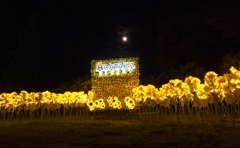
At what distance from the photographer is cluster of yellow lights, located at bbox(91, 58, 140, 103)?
1178cm

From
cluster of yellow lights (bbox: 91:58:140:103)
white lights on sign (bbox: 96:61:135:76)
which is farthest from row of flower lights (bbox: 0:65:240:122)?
white lights on sign (bbox: 96:61:135:76)

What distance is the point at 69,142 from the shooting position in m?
5.57

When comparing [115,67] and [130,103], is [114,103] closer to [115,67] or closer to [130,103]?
[130,103]

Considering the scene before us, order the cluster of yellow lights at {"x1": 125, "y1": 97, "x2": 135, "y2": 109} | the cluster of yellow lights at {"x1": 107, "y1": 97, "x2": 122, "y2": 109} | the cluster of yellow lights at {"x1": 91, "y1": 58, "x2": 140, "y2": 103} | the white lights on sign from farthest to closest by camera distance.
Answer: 1. the white lights on sign
2. the cluster of yellow lights at {"x1": 91, "y1": 58, "x2": 140, "y2": 103}
3. the cluster of yellow lights at {"x1": 107, "y1": 97, "x2": 122, "y2": 109}
4. the cluster of yellow lights at {"x1": 125, "y1": 97, "x2": 135, "y2": 109}

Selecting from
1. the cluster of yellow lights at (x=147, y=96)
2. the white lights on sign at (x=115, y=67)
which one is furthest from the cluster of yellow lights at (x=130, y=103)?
the white lights on sign at (x=115, y=67)

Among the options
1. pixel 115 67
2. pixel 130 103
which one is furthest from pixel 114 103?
pixel 115 67

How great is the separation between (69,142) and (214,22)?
Result: 10.2 meters

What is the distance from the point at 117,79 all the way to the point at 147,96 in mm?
2844

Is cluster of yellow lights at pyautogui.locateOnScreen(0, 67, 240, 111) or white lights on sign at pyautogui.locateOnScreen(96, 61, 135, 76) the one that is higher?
white lights on sign at pyautogui.locateOnScreen(96, 61, 135, 76)

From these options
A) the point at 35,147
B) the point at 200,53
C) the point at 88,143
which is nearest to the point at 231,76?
the point at 88,143

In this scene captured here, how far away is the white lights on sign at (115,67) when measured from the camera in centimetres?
1193

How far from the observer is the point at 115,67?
12148 millimetres

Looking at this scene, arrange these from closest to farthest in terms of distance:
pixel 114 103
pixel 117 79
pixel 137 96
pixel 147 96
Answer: pixel 147 96, pixel 137 96, pixel 114 103, pixel 117 79

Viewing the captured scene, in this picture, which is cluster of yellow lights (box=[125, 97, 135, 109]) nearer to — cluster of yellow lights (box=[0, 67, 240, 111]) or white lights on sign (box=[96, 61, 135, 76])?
cluster of yellow lights (box=[0, 67, 240, 111])
